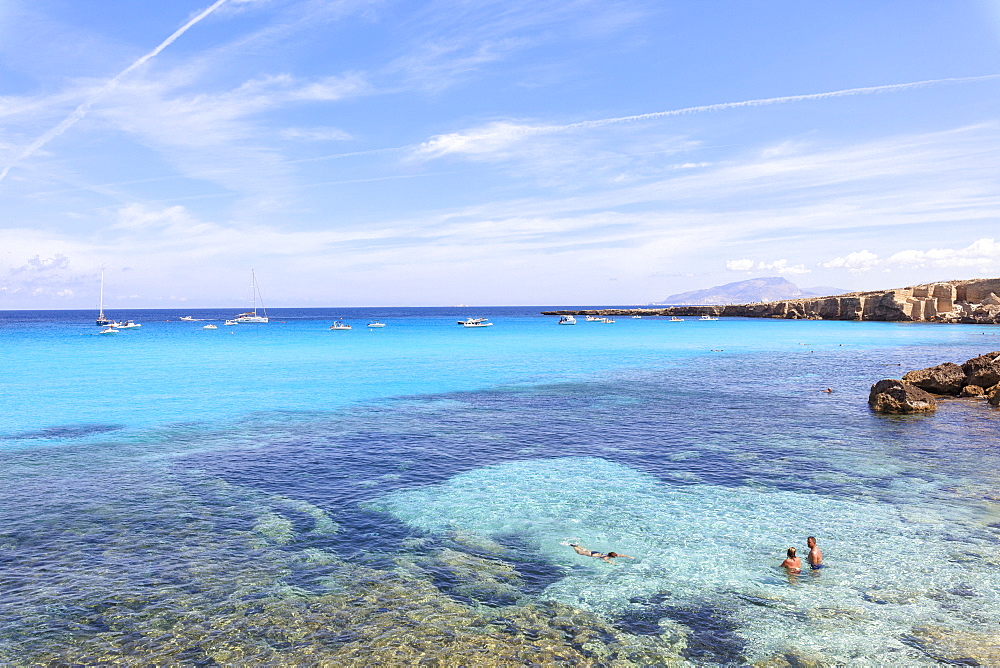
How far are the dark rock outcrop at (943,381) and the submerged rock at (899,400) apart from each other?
17.3ft

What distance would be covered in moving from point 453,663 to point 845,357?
68626 mm

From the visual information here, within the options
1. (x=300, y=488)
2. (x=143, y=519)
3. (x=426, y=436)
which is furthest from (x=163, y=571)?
(x=426, y=436)

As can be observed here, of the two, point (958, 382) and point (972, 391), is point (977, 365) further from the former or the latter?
point (972, 391)

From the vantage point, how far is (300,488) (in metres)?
21.2

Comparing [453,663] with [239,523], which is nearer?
[453,663]

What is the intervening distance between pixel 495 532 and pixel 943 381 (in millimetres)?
36976

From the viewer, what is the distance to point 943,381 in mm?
39656

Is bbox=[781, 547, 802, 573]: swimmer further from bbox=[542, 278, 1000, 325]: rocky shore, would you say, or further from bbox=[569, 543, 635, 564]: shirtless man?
bbox=[542, 278, 1000, 325]: rocky shore

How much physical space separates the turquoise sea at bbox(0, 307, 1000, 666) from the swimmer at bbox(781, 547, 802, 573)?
259 mm

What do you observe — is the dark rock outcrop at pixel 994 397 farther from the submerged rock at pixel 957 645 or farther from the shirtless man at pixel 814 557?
the submerged rock at pixel 957 645

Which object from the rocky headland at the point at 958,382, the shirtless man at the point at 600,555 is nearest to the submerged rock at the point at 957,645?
the shirtless man at the point at 600,555

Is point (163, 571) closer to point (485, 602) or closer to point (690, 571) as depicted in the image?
point (485, 602)

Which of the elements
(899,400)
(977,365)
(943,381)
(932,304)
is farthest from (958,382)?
(932,304)

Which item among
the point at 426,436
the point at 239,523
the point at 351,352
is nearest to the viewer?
the point at 239,523
